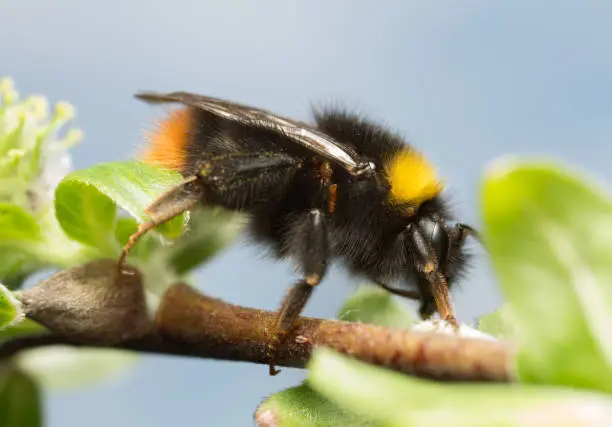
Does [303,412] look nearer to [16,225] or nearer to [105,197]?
[105,197]

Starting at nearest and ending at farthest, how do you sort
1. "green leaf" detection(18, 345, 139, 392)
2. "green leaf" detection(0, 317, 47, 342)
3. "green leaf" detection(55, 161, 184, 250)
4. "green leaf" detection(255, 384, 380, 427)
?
"green leaf" detection(255, 384, 380, 427) → "green leaf" detection(55, 161, 184, 250) → "green leaf" detection(0, 317, 47, 342) → "green leaf" detection(18, 345, 139, 392)

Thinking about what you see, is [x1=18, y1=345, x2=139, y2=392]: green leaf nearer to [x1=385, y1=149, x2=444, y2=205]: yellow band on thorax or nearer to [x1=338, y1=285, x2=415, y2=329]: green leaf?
[x1=338, y1=285, x2=415, y2=329]: green leaf

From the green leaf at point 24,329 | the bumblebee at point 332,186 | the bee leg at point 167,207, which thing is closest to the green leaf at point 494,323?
the bumblebee at point 332,186

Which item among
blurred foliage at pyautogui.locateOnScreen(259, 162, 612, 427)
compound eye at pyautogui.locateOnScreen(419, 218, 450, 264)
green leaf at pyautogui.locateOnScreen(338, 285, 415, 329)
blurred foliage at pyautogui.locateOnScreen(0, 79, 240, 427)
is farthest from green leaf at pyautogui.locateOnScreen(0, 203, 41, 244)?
blurred foliage at pyautogui.locateOnScreen(259, 162, 612, 427)

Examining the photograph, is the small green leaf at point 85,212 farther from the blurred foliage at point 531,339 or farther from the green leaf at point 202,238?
the blurred foliage at point 531,339

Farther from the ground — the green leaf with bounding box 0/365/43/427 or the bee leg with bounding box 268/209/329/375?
the bee leg with bounding box 268/209/329/375

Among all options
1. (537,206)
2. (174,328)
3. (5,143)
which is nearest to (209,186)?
(174,328)
